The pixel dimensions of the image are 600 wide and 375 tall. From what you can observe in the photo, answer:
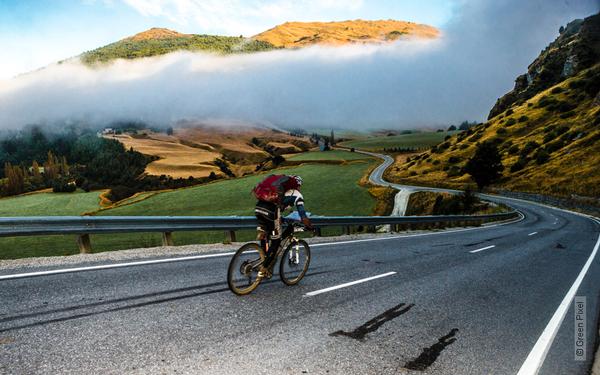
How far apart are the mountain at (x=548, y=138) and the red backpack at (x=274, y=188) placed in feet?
196

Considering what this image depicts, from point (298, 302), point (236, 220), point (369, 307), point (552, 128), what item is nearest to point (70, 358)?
point (298, 302)

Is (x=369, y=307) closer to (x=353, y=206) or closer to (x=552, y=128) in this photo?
(x=353, y=206)

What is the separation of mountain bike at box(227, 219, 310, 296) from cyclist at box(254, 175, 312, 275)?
5.3 inches

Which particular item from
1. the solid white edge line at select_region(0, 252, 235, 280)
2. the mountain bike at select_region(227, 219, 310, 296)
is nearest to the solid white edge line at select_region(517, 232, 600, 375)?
the mountain bike at select_region(227, 219, 310, 296)

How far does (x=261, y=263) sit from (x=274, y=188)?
1395 mm

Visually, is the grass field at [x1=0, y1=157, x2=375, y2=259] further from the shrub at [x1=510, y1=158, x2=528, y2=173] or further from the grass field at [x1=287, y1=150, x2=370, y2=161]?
the shrub at [x1=510, y1=158, x2=528, y2=173]

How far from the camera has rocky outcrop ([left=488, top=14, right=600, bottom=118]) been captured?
425ft

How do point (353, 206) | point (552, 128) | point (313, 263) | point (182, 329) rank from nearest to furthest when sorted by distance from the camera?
point (182, 329)
point (313, 263)
point (353, 206)
point (552, 128)

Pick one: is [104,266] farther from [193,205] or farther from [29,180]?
[29,180]

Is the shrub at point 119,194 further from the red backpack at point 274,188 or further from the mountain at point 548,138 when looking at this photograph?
the red backpack at point 274,188

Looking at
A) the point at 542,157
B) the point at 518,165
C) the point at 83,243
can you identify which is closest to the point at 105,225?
the point at 83,243

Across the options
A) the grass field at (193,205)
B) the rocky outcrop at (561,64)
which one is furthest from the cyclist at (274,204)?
the rocky outcrop at (561,64)

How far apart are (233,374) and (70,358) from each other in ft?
5.39

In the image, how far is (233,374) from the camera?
3.61 metres
